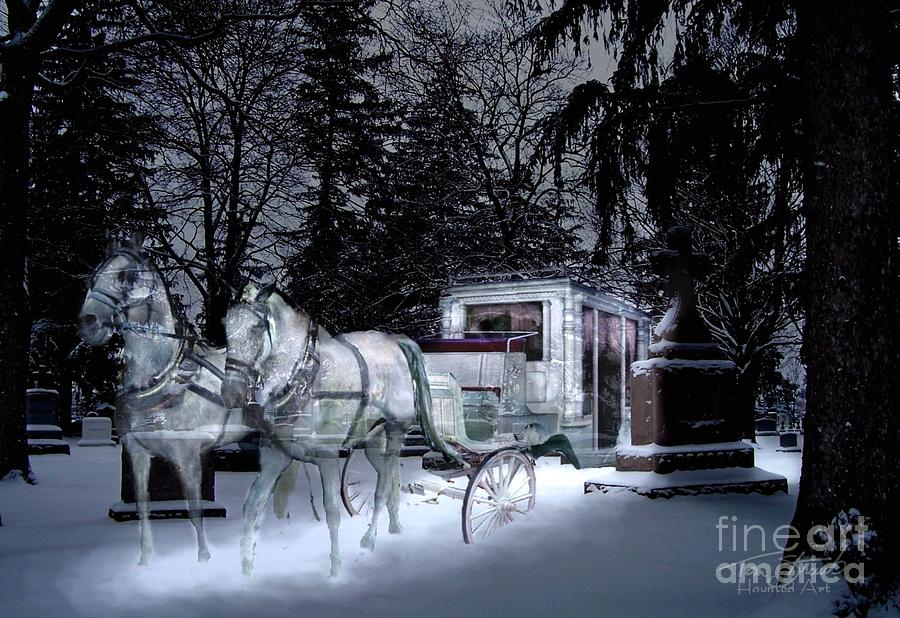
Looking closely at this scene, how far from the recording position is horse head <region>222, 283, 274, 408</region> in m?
5.00

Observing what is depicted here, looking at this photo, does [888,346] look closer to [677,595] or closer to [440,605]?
[677,595]

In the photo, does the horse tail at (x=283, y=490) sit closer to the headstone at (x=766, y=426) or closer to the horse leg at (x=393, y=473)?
the horse leg at (x=393, y=473)

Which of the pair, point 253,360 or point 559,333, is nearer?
point 253,360

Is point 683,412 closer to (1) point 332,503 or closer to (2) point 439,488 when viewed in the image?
(2) point 439,488

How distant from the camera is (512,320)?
12.1m

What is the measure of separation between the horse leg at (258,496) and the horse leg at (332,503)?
29 cm

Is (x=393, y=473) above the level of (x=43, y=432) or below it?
above

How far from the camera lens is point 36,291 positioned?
814 inches

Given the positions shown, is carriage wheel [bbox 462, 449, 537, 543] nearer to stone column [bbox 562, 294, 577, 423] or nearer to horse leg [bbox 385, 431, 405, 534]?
horse leg [bbox 385, 431, 405, 534]

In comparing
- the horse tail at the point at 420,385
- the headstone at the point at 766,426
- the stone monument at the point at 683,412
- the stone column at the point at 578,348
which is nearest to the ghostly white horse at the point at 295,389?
the horse tail at the point at 420,385

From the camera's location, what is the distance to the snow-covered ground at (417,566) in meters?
4.71

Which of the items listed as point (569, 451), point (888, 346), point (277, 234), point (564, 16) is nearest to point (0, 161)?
point (277, 234)

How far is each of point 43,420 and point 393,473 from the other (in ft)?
41.5

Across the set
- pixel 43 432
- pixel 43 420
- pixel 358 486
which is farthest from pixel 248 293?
pixel 43 420
